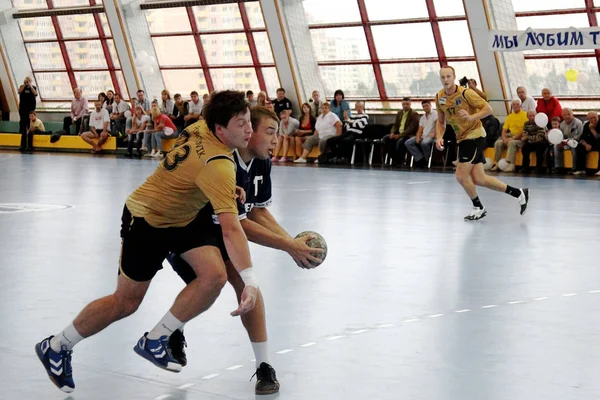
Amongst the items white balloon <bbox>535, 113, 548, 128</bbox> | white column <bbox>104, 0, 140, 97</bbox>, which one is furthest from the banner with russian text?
white column <bbox>104, 0, 140, 97</bbox>

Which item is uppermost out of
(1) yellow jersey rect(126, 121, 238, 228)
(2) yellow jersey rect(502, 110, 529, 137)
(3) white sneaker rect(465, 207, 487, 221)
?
(1) yellow jersey rect(126, 121, 238, 228)

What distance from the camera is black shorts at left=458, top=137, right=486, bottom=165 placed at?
1226cm

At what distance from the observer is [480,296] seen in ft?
22.8

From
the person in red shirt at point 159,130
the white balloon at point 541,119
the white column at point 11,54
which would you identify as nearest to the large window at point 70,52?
the white column at point 11,54

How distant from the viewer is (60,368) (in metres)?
4.57

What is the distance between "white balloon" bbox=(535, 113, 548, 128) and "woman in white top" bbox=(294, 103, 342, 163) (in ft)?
17.8

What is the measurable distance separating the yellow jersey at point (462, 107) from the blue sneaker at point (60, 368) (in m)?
8.19

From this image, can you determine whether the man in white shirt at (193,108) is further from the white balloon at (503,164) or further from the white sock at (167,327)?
the white sock at (167,327)

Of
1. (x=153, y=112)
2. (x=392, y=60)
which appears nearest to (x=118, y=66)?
(x=153, y=112)

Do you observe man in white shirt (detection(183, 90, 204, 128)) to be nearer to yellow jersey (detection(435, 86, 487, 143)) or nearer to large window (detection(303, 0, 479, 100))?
large window (detection(303, 0, 479, 100))

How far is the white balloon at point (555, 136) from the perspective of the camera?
A: 1955 centimetres

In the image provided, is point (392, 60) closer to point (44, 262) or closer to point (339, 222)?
point (339, 222)

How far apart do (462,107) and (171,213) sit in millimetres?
8117

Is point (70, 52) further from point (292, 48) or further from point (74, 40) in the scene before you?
point (292, 48)
